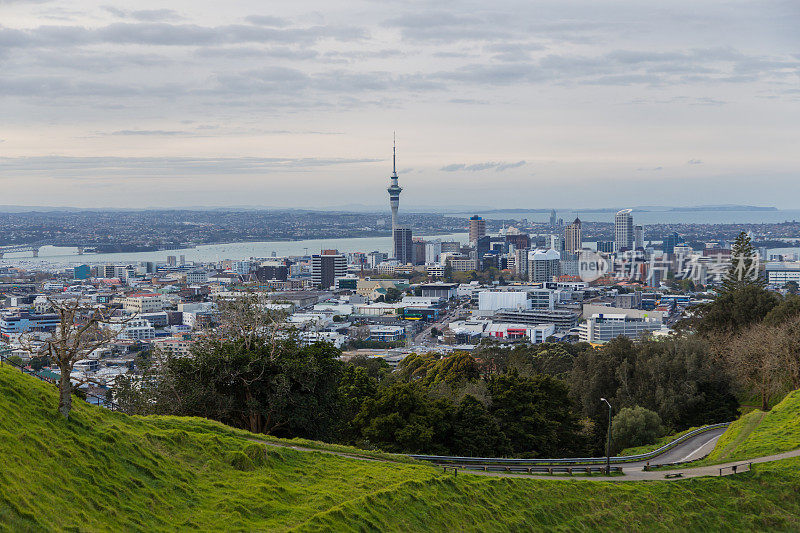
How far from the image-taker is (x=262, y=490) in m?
10.5

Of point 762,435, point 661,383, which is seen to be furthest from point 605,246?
point 762,435

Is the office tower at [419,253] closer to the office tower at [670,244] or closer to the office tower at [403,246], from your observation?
the office tower at [403,246]

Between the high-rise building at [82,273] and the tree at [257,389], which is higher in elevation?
the tree at [257,389]

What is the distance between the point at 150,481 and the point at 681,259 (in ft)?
397

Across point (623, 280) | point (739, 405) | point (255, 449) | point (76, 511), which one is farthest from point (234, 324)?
point (623, 280)

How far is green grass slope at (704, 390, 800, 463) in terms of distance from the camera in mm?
16109

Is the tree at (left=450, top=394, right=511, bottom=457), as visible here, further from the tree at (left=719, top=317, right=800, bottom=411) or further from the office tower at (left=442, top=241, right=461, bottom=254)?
the office tower at (left=442, top=241, right=461, bottom=254)

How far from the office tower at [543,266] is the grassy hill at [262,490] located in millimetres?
104840

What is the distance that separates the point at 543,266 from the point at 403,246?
3896 centimetres

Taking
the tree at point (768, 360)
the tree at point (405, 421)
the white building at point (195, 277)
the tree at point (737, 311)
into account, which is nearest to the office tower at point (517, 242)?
the white building at point (195, 277)

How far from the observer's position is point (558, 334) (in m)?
71.3

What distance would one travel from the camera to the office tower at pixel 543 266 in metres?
119

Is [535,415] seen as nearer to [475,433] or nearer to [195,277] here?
[475,433]

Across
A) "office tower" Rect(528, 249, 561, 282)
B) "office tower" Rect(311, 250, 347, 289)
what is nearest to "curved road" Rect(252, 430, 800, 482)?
"office tower" Rect(311, 250, 347, 289)
